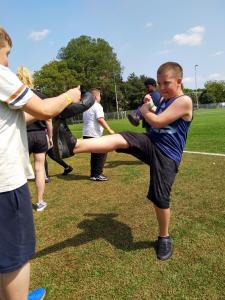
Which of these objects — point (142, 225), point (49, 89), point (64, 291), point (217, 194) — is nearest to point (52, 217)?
point (142, 225)

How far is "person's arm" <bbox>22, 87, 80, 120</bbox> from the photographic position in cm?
246

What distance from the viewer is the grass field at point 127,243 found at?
342cm

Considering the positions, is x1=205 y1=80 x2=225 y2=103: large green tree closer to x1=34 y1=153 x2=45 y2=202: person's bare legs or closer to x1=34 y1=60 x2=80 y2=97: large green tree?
x1=34 y1=60 x2=80 y2=97: large green tree

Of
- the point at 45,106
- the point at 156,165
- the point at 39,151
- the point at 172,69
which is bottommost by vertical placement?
the point at 39,151

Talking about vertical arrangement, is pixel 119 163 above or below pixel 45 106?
below

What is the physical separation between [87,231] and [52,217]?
0.94 m

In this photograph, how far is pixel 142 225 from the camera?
4.84 m

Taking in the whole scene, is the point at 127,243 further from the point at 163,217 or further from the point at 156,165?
the point at 156,165

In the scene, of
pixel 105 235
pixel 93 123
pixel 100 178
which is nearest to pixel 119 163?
pixel 93 123

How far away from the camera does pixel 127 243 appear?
14.3 ft

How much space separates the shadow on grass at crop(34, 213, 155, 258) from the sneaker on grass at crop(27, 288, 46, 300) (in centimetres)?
94

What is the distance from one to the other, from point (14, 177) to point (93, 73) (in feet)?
274

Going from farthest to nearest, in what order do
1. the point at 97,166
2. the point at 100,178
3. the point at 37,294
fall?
1. the point at 97,166
2. the point at 100,178
3. the point at 37,294

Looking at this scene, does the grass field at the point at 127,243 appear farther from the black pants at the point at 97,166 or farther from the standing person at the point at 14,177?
the standing person at the point at 14,177
